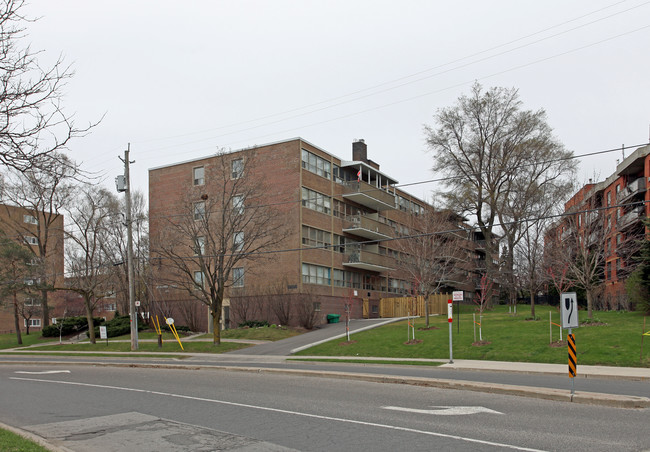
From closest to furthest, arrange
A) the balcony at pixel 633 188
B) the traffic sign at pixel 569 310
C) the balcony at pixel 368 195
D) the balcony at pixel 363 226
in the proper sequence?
the traffic sign at pixel 569 310, the balcony at pixel 633 188, the balcony at pixel 368 195, the balcony at pixel 363 226

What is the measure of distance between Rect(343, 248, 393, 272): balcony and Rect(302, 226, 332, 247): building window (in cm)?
279

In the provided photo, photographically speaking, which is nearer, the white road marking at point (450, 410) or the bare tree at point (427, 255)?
the white road marking at point (450, 410)

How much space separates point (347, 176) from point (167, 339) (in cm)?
2152

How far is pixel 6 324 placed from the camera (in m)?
65.1

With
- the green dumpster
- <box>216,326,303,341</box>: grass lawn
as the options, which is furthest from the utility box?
the green dumpster

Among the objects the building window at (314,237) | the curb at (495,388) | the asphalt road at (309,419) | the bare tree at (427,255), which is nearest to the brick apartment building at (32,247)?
the building window at (314,237)

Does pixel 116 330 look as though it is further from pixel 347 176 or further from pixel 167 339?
pixel 347 176

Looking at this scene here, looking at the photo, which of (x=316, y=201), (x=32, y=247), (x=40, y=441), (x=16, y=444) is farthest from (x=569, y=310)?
(x=32, y=247)

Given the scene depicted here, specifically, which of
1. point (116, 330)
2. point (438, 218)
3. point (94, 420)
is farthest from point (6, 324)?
point (94, 420)

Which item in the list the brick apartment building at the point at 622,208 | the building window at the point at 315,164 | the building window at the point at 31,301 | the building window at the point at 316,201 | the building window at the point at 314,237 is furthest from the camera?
the building window at the point at 31,301

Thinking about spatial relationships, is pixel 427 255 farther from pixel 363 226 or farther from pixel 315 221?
pixel 363 226

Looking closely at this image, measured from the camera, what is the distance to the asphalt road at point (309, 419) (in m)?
8.16

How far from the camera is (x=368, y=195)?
4872 centimetres

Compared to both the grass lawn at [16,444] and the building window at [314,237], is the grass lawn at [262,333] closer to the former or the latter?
the building window at [314,237]
